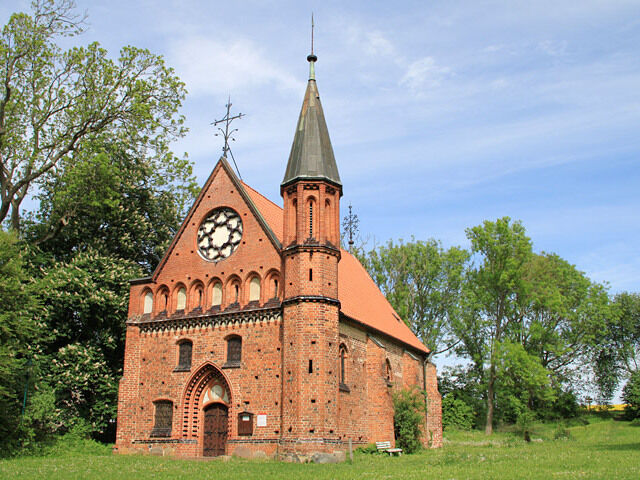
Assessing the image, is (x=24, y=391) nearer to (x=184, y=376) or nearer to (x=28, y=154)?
(x=184, y=376)

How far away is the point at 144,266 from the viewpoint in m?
32.5

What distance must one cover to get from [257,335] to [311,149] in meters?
7.52

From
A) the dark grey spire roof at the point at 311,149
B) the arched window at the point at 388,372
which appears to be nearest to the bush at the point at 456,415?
the arched window at the point at 388,372

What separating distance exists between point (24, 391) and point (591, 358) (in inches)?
1728

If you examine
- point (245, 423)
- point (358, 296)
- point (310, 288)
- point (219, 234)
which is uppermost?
point (219, 234)

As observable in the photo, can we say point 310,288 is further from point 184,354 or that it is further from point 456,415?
point 456,415

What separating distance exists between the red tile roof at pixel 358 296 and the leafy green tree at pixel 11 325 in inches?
363

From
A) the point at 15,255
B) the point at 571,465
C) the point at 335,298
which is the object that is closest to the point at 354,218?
the point at 335,298

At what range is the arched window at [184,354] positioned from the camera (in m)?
24.2

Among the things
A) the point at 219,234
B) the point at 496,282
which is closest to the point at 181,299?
the point at 219,234

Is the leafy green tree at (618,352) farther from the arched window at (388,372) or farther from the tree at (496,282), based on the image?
the arched window at (388,372)

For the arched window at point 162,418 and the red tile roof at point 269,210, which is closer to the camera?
the arched window at point 162,418

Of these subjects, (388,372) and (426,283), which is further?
(426,283)

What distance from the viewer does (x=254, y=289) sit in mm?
23703
